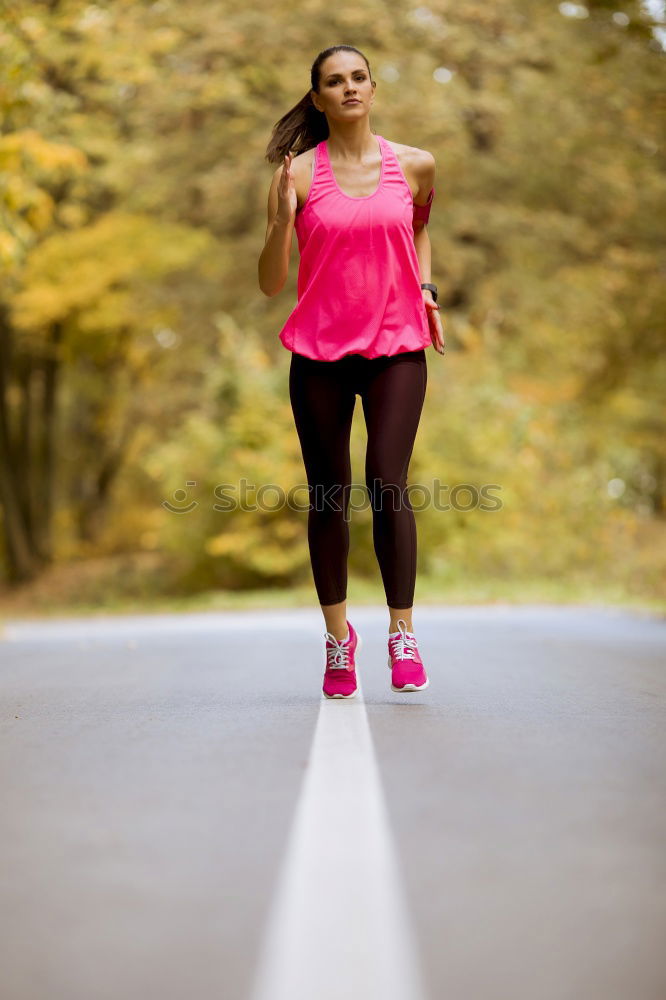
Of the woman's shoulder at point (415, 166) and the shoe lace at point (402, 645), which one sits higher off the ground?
the woman's shoulder at point (415, 166)

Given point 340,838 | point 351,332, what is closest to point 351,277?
point 351,332

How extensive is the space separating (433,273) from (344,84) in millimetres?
17315

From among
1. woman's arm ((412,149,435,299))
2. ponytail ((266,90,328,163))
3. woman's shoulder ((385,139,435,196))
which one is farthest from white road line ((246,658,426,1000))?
ponytail ((266,90,328,163))

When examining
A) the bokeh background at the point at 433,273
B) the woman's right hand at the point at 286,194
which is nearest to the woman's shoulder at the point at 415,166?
the woman's right hand at the point at 286,194

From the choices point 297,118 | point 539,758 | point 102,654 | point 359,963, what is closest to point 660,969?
point 359,963

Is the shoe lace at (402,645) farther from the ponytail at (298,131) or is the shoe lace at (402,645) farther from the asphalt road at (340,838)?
the ponytail at (298,131)

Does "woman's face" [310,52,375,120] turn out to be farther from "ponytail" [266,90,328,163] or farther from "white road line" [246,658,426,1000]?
"white road line" [246,658,426,1000]

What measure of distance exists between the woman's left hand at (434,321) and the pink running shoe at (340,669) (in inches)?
43.7

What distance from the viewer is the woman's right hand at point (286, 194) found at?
199 inches

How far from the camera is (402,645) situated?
17.1 ft

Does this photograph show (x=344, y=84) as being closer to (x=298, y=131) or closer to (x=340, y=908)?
(x=298, y=131)

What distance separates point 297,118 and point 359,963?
3.89 meters

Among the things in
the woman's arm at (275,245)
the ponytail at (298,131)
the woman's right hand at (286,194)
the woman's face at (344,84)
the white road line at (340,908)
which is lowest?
the white road line at (340,908)

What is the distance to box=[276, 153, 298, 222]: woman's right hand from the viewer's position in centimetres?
505
